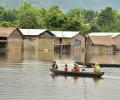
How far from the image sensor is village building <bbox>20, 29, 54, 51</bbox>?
106625 mm

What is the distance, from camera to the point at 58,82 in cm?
4394

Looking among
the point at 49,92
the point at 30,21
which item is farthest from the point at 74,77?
the point at 30,21

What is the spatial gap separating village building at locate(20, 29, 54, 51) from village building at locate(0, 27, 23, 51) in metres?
2.20

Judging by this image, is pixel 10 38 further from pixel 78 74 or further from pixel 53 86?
pixel 53 86

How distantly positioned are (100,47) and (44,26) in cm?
1693

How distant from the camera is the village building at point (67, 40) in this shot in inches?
4387

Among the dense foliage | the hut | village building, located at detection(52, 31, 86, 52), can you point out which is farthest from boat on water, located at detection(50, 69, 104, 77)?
the dense foliage

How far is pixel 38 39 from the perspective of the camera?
349 feet

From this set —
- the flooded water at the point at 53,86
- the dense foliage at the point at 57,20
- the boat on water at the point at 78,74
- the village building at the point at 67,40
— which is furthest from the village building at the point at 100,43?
the boat on water at the point at 78,74

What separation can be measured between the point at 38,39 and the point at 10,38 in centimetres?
693

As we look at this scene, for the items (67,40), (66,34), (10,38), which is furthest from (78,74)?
(67,40)

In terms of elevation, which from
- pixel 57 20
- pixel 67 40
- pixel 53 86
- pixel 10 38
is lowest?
pixel 53 86

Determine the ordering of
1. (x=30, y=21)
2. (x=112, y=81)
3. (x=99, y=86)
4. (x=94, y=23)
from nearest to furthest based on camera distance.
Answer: (x=99, y=86), (x=112, y=81), (x=30, y=21), (x=94, y=23)

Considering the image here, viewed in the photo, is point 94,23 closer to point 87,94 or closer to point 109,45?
point 109,45
